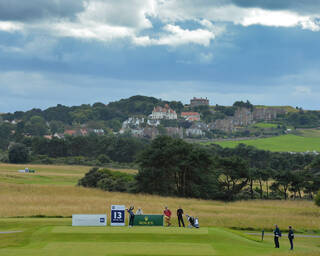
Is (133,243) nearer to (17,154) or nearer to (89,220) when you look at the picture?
(89,220)

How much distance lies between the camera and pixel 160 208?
54.3 metres

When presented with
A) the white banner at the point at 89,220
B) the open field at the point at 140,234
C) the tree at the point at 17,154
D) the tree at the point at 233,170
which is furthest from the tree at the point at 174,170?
the tree at the point at 17,154

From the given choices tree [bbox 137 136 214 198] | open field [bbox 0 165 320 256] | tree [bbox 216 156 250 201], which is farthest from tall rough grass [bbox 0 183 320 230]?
tree [bbox 216 156 250 201]

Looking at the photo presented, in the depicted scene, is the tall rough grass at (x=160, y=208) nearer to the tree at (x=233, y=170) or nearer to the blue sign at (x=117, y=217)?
the blue sign at (x=117, y=217)

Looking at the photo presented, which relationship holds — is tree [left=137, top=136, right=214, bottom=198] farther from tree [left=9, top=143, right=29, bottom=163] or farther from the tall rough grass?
tree [left=9, top=143, right=29, bottom=163]

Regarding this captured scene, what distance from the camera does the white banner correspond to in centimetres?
3691

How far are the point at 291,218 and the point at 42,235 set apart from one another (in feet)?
88.4

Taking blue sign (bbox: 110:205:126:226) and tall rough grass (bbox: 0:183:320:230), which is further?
tall rough grass (bbox: 0:183:320:230)

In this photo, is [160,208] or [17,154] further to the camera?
[17,154]

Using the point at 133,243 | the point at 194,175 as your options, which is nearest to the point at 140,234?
the point at 133,243

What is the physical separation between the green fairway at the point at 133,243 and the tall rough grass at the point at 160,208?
9890 millimetres

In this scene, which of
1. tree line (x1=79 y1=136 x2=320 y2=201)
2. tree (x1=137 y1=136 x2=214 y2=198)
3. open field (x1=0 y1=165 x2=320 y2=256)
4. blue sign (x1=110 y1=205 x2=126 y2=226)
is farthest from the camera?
tree (x1=137 y1=136 x2=214 y2=198)

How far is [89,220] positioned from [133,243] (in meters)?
7.82

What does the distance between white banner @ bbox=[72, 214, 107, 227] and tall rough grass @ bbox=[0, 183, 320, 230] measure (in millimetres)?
8808
